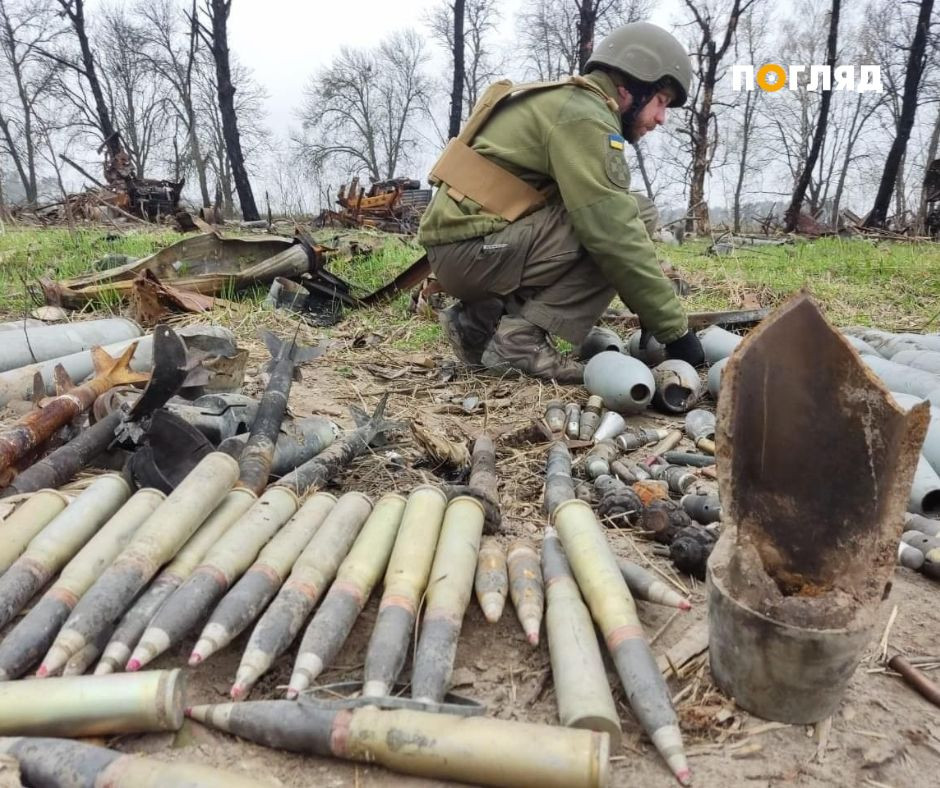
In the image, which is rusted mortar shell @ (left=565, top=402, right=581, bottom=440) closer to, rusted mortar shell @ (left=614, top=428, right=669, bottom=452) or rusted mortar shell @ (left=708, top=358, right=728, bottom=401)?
rusted mortar shell @ (left=614, top=428, right=669, bottom=452)

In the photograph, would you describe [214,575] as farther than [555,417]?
No

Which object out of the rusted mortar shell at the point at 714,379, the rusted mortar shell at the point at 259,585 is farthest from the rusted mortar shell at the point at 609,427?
the rusted mortar shell at the point at 259,585

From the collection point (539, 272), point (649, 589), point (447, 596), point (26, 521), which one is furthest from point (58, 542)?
point (539, 272)

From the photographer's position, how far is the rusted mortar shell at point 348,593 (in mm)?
1632

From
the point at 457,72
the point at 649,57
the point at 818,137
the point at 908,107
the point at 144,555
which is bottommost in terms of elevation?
the point at 144,555

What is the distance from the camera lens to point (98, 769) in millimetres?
1301

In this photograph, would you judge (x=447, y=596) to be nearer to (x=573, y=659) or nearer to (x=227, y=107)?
(x=573, y=659)

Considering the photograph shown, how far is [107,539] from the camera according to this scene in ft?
6.74

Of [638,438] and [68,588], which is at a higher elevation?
[68,588]

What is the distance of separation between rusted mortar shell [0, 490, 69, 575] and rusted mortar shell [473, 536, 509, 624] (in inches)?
56.8

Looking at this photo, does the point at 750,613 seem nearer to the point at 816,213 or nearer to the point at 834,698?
the point at 834,698

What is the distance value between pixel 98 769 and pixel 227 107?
718 inches

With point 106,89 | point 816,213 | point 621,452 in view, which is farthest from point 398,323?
point 106,89

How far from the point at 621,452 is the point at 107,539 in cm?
241
